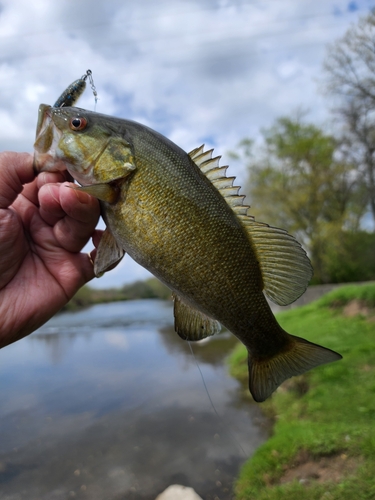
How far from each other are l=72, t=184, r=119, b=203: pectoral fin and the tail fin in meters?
1.10

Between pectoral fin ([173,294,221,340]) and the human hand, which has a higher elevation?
the human hand

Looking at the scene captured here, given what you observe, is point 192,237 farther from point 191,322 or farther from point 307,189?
point 307,189

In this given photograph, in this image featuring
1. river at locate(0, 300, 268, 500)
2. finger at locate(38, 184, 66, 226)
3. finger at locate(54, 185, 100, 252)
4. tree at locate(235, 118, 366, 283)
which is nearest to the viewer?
finger at locate(54, 185, 100, 252)

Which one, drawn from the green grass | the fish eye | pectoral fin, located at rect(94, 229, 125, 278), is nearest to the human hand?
pectoral fin, located at rect(94, 229, 125, 278)

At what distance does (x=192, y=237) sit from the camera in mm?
1768

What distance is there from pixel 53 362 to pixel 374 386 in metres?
14.7

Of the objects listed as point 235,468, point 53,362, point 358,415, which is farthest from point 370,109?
point 53,362

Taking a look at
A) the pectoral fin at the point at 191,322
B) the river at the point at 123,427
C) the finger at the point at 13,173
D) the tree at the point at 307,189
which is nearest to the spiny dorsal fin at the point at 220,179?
the pectoral fin at the point at 191,322

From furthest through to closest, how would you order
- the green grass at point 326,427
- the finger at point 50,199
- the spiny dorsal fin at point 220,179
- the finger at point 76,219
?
the green grass at point 326,427 → the finger at point 50,199 → the finger at point 76,219 → the spiny dorsal fin at point 220,179

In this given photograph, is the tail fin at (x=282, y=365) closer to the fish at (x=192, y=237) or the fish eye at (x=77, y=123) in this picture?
the fish at (x=192, y=237)

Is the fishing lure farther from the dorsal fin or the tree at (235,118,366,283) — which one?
the tree at (235,118,366,283)

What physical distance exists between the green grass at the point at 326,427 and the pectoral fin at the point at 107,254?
434 cm

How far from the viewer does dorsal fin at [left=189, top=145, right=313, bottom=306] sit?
1.88 m

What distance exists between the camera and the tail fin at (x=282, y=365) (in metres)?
1.83
